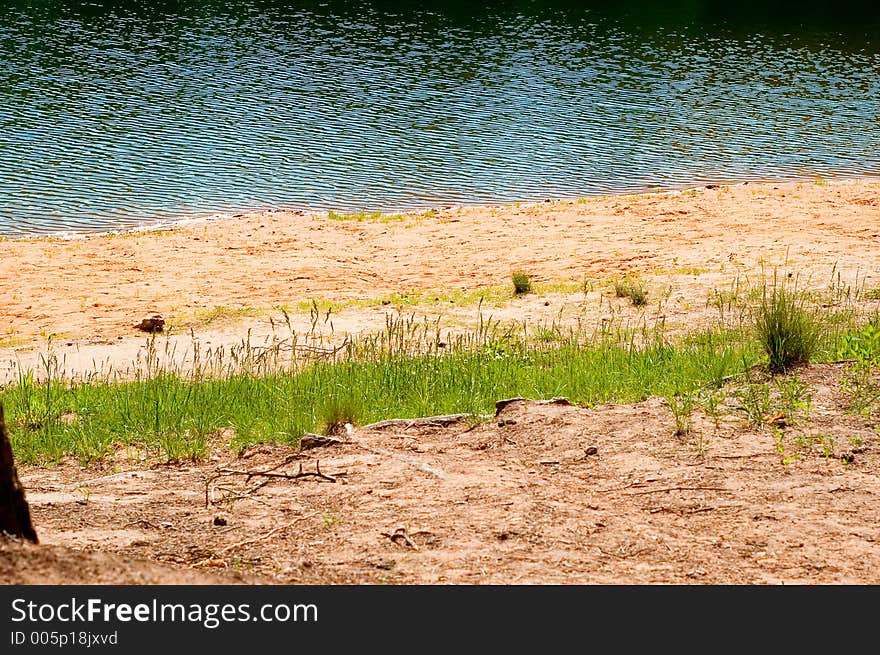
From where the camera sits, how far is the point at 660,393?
25.4 ft

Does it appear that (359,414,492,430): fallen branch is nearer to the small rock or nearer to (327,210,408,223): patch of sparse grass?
the small rock

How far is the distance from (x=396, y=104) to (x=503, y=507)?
2411 centimetres

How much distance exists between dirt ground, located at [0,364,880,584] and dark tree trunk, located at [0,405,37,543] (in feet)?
0.69

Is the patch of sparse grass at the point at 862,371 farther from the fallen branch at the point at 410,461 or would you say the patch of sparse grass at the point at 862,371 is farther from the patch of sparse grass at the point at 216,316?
the patch of sparse grass at the point at 216,316

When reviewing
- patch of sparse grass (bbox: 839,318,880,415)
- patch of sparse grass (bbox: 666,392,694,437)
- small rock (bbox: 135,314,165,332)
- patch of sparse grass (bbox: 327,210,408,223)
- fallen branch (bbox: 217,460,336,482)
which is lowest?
small rock (bbox: 135,314,165,332)

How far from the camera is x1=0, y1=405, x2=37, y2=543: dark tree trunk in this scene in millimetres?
4492

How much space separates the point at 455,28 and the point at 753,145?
16998 mm

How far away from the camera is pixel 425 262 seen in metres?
16.8

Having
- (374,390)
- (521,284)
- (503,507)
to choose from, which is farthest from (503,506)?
(521,284)

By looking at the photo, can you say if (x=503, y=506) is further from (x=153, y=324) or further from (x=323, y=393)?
(x=153, y=324)

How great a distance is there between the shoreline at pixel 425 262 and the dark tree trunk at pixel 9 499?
7.18 metres

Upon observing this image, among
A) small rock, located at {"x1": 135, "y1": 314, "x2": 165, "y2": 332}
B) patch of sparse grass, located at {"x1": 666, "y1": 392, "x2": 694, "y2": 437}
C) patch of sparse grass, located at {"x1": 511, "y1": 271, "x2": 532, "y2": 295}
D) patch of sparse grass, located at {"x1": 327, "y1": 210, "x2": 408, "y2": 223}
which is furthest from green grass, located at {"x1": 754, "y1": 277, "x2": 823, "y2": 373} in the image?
patch of sparse grass, located at {"x1": 327, "y1": 210, "x2": 408, "y2": 223}

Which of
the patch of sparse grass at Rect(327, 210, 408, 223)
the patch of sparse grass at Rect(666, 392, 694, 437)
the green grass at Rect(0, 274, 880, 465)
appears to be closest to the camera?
the patch of sparse grass at Rect(666, 392, 694, 437)
